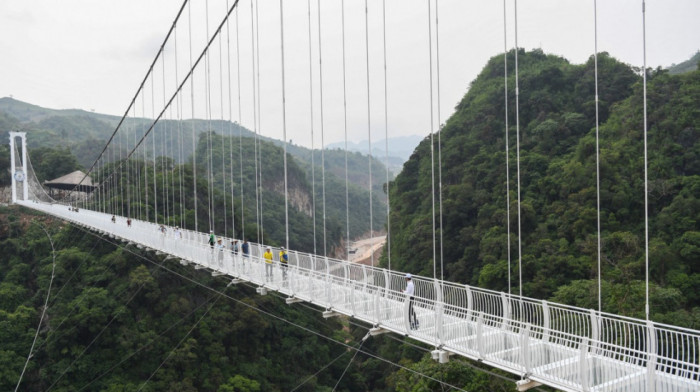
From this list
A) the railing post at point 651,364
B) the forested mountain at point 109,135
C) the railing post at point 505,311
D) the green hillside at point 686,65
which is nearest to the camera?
the railing post at point 651,364

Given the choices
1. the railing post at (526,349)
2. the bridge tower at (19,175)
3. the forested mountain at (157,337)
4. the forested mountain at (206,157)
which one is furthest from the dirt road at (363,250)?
the railing post at (526,349)

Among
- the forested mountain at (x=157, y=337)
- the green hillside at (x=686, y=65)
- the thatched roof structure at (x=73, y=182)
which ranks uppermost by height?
the green hillside at (x=686, y=65)

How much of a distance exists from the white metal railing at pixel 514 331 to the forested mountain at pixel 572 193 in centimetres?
838

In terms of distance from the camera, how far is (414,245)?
985 inches

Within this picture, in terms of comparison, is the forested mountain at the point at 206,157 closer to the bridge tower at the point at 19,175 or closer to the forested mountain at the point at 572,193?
the bridge tower at the point at 19,175

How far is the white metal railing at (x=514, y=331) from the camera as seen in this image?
16.8ft

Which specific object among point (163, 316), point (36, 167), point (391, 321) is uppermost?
point (36, 167)

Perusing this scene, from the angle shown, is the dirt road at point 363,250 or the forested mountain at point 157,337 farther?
the dirt road at point 363,250

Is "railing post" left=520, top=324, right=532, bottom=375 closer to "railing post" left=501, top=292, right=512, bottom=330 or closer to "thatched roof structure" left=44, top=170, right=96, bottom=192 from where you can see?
"railing post" left=501, top=292, right=512, bottom=330

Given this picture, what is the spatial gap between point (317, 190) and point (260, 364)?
177ft

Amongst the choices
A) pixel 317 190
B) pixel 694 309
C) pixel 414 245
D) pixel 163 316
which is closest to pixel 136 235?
pixel 163 316

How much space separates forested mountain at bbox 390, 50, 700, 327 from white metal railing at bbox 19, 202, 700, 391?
8382mm

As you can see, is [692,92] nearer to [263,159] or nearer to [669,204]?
[669,204]

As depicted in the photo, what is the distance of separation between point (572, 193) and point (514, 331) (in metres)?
15.3
